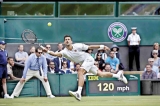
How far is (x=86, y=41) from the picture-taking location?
26.0 m

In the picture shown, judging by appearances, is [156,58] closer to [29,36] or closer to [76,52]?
[29,36]

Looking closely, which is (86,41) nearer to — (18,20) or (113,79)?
(18,20)

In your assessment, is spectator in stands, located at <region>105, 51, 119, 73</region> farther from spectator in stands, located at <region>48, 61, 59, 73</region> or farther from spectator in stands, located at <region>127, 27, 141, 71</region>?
spectator in stands, located at <region>127, 27, 141, 71</region>

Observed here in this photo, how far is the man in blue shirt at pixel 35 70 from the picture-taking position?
21.1 m

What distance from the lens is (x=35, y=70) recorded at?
21.3 m

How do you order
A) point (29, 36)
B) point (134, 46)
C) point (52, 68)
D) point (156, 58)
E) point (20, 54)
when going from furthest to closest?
1. point (134, 46)
2. point (20, 54)
3. point (156, 58)
4. point (52, 68)
5. point (29, 36)

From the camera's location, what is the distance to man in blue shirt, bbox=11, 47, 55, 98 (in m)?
21.1

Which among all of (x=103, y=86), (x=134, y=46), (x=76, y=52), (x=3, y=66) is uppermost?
(x=134, y=46)

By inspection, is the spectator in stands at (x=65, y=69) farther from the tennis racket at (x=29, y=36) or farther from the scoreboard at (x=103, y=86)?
the tennis racket at (x=29, y=36)

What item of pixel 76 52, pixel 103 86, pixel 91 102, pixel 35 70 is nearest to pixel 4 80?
pixel 35 70

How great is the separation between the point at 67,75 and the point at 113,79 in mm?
1450

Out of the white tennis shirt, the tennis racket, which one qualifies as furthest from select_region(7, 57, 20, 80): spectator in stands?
the white tennis shirt

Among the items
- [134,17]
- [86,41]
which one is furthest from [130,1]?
[86,41]

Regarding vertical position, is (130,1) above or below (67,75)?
above
